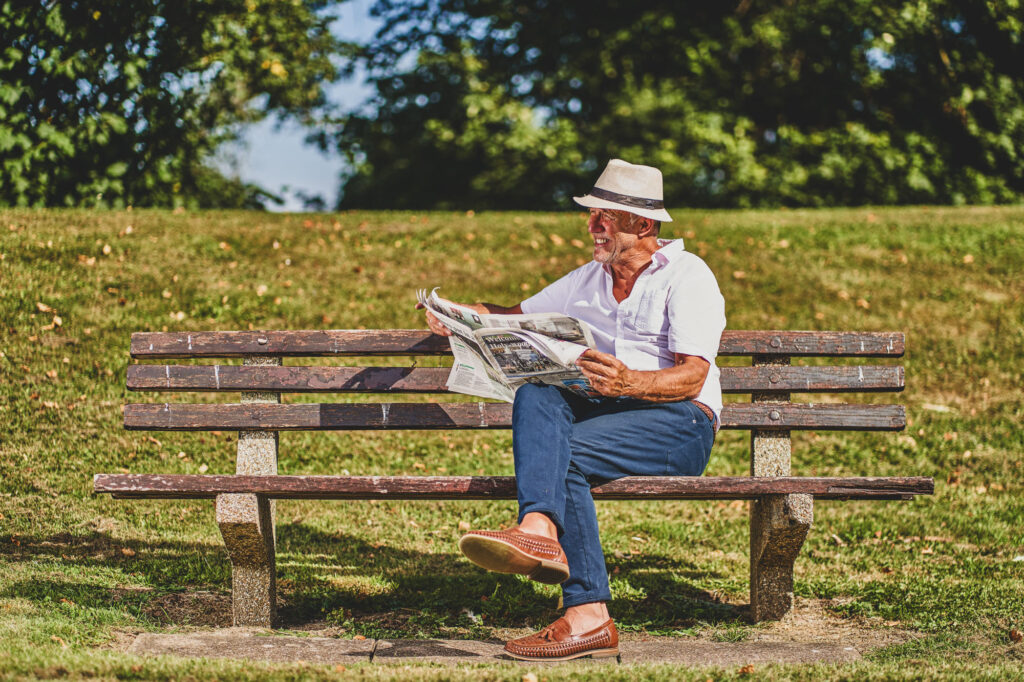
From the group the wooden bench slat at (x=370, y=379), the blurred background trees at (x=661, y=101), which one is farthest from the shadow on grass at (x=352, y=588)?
the blurred background trees at (x=661, y=101)

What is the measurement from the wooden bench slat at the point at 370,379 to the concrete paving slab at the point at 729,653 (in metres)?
1.03

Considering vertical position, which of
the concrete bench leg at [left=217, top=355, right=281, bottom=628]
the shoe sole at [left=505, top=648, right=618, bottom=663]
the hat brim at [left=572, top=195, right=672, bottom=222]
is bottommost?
the shoe sole at [left=505, top=648, right=618, bottom=663]

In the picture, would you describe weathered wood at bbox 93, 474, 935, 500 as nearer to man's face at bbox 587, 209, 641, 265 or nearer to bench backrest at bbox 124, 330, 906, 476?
bench backrest at bbox 124, 330, 906, 476

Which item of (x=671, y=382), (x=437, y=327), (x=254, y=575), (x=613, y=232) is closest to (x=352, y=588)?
(x=254, y=575)

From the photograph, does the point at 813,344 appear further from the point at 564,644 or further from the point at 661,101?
the point at 661,101

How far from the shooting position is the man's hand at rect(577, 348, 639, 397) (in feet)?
11.5

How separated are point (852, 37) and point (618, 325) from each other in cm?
1531

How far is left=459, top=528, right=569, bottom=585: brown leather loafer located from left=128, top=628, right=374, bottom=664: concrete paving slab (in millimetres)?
648

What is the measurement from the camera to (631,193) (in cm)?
394

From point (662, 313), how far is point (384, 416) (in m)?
1.20

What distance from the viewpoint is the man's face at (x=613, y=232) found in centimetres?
399

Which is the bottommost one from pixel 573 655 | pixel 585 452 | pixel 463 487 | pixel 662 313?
pixel 573 655

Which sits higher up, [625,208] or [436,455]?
[625,208]

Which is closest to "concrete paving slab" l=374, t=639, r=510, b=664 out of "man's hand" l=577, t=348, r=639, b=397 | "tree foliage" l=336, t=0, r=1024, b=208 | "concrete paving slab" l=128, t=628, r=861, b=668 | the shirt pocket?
"concrete paving slab" l=128, t=628, r=861, b=668
